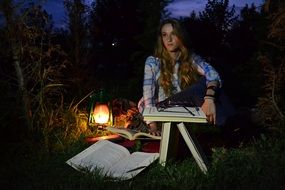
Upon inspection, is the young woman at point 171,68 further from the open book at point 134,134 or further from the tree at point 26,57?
the tree at point 26,57

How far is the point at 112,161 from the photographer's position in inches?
184

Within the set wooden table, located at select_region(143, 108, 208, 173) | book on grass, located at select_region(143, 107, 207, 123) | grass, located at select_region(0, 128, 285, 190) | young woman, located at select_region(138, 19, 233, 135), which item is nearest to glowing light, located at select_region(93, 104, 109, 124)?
grass, located at select_region(0, 128, 285, 190)

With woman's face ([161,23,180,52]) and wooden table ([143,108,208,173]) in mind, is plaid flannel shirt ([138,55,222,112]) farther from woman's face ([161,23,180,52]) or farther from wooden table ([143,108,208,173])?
wooden table ([143,108,208,173])

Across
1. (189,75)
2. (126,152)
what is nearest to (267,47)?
(189,75)

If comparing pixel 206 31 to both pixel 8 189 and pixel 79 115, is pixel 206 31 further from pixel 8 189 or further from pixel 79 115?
pixel 8 189

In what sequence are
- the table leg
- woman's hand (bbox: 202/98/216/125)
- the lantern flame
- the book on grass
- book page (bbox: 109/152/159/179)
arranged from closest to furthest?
the book on grass
the table leg
book page (bbox: 109/152/159/179)
woman's hand (bbox: 202/98/216/125)
the lantern flame

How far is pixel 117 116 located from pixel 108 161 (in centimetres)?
204

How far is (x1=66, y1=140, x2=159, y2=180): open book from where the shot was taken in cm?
442

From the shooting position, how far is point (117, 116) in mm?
6660

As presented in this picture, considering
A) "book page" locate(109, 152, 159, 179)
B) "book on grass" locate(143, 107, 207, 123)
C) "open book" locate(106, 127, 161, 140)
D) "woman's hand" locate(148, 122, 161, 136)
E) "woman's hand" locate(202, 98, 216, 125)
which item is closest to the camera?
"book on grass" locate(143, 107, 207, 123)

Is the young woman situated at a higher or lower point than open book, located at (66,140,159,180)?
higher

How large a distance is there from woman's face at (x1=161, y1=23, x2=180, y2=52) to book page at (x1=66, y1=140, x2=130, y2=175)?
117 cm

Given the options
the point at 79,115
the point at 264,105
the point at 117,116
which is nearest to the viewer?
the point at 264,105

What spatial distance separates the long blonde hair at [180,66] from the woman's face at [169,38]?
0.03 metres
